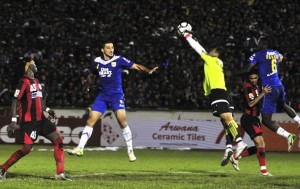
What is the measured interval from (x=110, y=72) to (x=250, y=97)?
3211 millimetres

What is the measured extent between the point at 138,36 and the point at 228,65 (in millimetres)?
5619

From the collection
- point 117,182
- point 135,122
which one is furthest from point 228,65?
point 117,182

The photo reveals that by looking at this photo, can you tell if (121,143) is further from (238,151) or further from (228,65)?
(238,151)

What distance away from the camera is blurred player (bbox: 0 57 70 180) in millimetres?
12688

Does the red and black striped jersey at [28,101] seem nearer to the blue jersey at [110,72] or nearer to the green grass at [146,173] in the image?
the green grass at [146,173]

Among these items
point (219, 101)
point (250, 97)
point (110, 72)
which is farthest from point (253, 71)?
point (110, 72)

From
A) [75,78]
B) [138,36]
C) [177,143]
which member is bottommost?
[177,143]

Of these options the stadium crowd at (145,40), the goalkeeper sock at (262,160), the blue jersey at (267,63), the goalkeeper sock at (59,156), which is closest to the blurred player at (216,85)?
the goalkeeper sock at (262,160)

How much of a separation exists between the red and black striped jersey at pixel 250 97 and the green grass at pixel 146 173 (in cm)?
143

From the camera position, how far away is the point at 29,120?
1276 centimetres

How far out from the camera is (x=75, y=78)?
2964 cm

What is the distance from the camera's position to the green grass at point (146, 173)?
11.9 meters

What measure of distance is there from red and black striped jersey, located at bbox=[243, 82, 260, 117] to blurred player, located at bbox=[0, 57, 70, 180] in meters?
4.56

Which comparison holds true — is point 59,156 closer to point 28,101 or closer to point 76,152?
point 28,101
